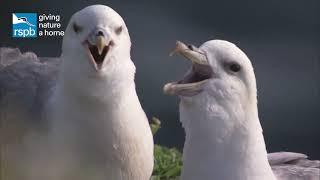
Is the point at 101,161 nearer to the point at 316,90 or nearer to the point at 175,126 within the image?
the point at 175,126

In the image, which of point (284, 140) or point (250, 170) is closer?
point (250, 170)

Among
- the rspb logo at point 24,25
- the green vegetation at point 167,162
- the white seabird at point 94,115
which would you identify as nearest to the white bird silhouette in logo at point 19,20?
the rspb logo at point 24,25

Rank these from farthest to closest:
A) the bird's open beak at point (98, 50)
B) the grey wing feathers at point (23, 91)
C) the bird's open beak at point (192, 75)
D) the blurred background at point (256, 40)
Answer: the blurred background at point (256, 40), the grey wing feathers at point (23, 91), the bird's open beak at point (98, 50), the bird's open beak at point (192, 75)

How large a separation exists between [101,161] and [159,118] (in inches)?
17.1

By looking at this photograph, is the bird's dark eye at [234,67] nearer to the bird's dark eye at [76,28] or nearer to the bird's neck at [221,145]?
the bird's neck at [221,145]

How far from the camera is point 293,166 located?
233 centimetres

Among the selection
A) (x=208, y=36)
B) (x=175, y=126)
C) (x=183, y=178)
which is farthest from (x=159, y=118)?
(x=183, y=178)

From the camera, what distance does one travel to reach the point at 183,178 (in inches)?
73.0

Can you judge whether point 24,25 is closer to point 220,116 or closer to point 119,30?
point 119,30

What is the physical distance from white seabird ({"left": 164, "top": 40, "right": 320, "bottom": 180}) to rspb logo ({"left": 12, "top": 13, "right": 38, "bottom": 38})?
0.86m

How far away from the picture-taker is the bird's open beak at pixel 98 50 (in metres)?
1.96

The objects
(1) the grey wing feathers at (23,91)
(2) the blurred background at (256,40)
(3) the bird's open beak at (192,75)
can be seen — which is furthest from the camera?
(2) the blurred background at (256,40)

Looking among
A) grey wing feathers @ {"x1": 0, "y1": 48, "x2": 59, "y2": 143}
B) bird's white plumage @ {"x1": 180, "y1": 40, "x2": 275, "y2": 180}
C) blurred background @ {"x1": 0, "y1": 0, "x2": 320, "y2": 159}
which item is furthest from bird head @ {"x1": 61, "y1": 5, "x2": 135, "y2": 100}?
blurred background @ {"x1": 0, "y1": 0, "x2": 320, "y2": 159}

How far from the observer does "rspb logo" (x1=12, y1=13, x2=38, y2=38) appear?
99.7 inches
